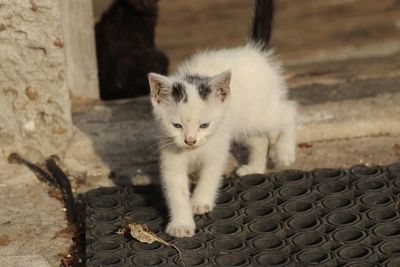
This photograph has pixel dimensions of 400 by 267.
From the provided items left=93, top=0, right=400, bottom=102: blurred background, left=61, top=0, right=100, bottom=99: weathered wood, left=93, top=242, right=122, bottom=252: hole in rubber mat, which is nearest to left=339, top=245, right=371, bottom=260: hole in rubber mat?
left=93, top=242, right=122, bottom=252: hole in rubber mat

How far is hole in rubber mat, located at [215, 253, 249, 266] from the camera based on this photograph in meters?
3.85

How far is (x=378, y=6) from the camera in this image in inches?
342

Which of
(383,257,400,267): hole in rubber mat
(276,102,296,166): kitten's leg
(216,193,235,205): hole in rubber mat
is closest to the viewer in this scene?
(383,257,400,267): hole in rubber mat

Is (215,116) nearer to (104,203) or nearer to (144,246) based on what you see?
(144,246)

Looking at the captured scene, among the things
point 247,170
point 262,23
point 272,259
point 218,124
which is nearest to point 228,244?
point 272,259

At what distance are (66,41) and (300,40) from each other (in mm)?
3236

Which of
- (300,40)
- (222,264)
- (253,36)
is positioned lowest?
(222,264)

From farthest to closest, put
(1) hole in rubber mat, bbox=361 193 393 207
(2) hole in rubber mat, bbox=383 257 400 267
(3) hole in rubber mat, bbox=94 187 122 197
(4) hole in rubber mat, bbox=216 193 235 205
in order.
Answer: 1. (3) hole in rubber mat, bbox=94 187 122 197
2. (4) hole in rubber mat, bbox=216 193 235 205
3. (1) hole in rubber mat, bbox=361 193 393 207
4. (2) hole in rubber mat, bbox=383 257 400 267

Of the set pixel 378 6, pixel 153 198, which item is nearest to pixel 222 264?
pixel 153 198

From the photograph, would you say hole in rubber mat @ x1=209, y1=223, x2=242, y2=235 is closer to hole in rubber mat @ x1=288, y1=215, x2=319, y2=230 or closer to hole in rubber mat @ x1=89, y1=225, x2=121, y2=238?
hole in rubber mat @ x1=288, y1=215, x2=319, y2=230

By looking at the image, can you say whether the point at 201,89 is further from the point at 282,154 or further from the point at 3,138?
the point at 3,138

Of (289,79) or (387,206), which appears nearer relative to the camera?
(387,206)

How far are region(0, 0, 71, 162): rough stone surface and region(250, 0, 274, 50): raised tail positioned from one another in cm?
118

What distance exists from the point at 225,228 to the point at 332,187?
2.40ft
